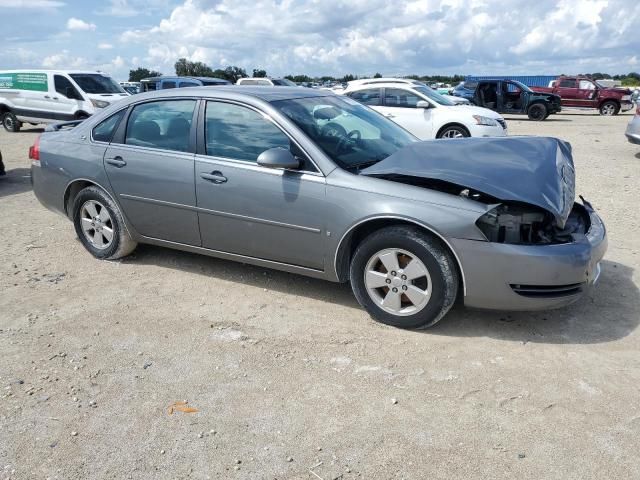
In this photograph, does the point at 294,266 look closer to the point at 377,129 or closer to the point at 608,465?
the point at 377,129

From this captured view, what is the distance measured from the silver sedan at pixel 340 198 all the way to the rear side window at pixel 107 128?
0.04 ft


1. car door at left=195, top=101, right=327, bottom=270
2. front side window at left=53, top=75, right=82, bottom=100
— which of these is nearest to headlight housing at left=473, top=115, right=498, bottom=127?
car door at left=195, top=101, right=327, bottom=270

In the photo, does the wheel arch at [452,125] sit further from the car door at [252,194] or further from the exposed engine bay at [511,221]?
the car door at [252,194]

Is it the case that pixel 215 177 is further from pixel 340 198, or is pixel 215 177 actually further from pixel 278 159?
pixel 340 198

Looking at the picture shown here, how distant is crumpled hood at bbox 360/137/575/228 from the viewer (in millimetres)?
3705

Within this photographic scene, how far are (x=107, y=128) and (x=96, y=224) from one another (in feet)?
2.93

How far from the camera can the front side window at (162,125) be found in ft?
15.3

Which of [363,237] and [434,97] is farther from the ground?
[434,97]

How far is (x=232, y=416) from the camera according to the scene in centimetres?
304

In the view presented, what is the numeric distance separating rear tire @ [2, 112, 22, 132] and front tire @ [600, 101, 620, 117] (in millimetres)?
23306

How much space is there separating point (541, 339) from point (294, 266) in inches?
71.4

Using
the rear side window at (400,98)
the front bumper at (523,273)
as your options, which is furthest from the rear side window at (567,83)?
the front bumper at (523,273)

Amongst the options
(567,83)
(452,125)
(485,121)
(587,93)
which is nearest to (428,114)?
(452,125)

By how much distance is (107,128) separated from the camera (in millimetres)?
5148
